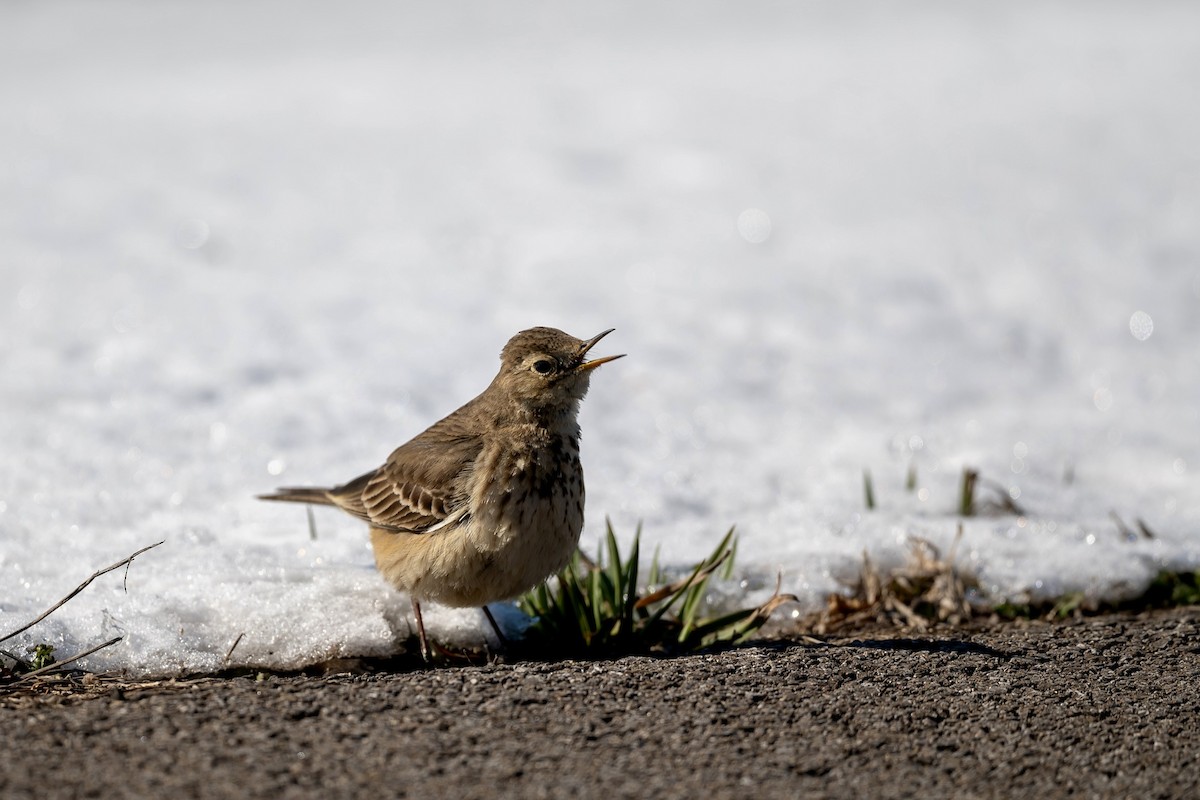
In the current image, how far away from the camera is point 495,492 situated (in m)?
5.08

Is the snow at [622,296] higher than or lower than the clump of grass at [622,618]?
higher

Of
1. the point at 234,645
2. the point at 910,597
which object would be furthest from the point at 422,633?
the point at 910,597

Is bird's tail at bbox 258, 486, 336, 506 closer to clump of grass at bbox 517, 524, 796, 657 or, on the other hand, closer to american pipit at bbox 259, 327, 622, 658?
american pipit at bbox 259, 327, 622, 658

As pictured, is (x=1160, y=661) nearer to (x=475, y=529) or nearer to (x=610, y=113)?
(x=475, y=529)

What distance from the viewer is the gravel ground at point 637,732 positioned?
3529 millimetres

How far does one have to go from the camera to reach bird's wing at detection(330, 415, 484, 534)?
205 inches

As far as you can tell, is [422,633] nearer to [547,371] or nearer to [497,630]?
[497,630]

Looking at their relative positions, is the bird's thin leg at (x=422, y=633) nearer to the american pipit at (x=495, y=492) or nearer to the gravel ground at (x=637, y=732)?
the american pipit at (x=495, y=492)

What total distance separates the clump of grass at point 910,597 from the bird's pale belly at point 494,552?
4.64 ft

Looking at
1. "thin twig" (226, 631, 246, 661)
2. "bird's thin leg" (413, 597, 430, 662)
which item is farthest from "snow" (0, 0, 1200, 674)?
"bird's thin leg" (413, 597, 430, 662)

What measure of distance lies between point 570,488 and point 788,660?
3.64ft

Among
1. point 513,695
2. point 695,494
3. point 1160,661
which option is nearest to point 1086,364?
point 695,494

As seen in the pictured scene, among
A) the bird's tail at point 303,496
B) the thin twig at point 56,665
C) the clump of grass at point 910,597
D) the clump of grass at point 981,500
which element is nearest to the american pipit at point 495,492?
the bird's tail at point 303,496

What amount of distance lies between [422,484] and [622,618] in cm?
95
